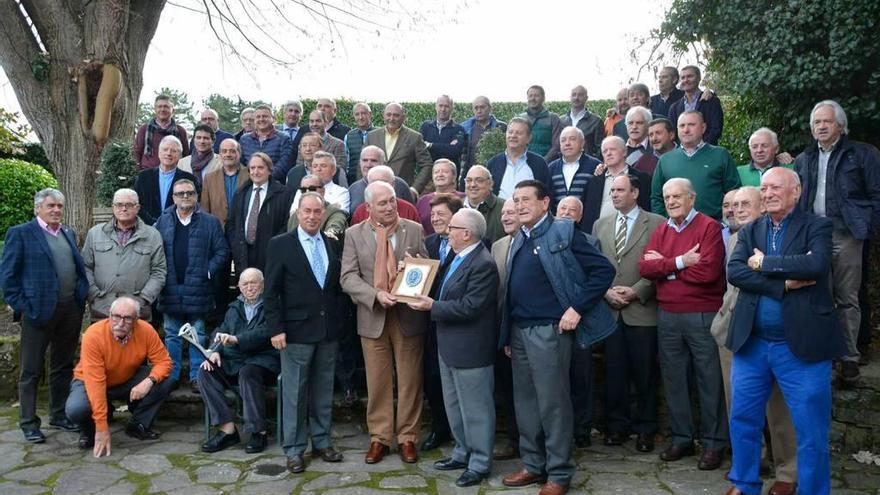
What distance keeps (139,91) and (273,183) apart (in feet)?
14.6

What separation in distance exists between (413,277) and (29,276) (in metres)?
3.38

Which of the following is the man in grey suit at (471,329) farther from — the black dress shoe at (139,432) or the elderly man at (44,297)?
the elderly man at (44,297)

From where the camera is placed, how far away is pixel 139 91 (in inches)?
415

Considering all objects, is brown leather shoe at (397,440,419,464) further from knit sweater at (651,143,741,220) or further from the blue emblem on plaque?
knit sweater at (651,143,741,220)

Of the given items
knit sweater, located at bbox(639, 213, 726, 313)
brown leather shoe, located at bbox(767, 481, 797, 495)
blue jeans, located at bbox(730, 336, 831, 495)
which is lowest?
brown leather shoe, located at bbox(767, 481, 797, 495)

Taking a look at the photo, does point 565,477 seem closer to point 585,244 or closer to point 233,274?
point 585,244

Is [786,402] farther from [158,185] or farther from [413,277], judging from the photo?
[158,185]

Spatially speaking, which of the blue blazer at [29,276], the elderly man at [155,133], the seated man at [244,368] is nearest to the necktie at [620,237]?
the seated man at [244,368]

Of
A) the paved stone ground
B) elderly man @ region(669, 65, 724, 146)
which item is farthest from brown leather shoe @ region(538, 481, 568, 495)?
elderly man @ region(669, 65, 724, 146)

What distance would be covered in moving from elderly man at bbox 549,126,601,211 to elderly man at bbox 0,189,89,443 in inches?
170

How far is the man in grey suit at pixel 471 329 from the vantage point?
5.27 meters

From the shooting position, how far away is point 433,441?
612cm

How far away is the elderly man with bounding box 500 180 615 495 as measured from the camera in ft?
16.6

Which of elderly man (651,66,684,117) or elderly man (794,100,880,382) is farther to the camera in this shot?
elderly man (651,66,684,117)
